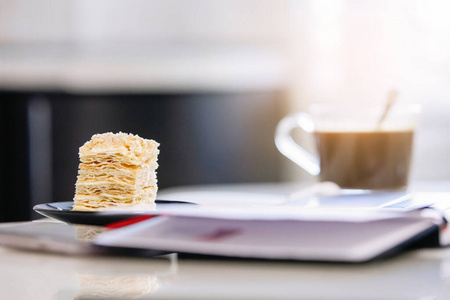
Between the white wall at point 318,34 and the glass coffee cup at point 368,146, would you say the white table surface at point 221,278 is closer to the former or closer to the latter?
the glass coffee cup at point 368,146

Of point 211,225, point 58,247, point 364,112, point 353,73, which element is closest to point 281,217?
point 211,225

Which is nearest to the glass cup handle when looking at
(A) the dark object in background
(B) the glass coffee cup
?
(B) the glass coffee cup

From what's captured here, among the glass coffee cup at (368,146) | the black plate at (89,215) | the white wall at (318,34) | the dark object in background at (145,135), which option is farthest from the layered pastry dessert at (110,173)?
the white wall at (318,34)

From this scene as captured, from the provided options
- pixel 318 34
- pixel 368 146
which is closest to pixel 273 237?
pixel 368 146

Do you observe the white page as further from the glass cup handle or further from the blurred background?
the blurred background

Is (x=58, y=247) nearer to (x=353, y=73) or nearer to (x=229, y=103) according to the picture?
(x=229, y=103)

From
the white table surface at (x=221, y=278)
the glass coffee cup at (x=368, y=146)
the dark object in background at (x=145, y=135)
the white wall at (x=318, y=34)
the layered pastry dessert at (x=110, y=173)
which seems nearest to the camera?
the white table surface at (x=221, y=278)
